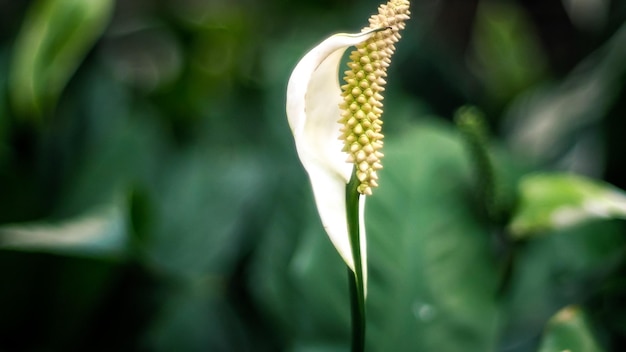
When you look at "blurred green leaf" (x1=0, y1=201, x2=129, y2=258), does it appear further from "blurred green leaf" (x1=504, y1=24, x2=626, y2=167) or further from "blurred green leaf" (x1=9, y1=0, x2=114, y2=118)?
"blurred green leaf" (x1=504, y1=24, x2=626, y2=167)

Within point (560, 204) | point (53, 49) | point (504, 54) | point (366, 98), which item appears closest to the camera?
point (366, 98)

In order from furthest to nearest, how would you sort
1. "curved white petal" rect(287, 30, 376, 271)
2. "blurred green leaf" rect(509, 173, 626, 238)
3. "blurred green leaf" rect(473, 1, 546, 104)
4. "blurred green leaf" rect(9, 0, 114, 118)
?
"blurred green leaf" rect(473, 1, 546, 104) → "blurred green leaf" rect(9, 0, 114, 118) → "blurred green leaf" rect(509, 173, 626, 238) → "curved white petal" rect(287, 30, 376, 271)

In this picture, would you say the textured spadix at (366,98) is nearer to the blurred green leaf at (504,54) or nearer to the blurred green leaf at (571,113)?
the blurred green leaf at (571,113)

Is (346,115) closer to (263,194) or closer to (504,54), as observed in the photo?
(263,194)

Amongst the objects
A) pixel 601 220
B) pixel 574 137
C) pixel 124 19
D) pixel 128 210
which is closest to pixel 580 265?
pixel 601 220

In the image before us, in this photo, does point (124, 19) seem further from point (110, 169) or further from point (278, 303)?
point (278, 303)

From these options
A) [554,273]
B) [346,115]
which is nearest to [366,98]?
[346,115]

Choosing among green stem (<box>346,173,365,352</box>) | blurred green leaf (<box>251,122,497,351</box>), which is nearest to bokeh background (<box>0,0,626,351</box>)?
blurred green leaf (<box>251,122,497,351</box>)
